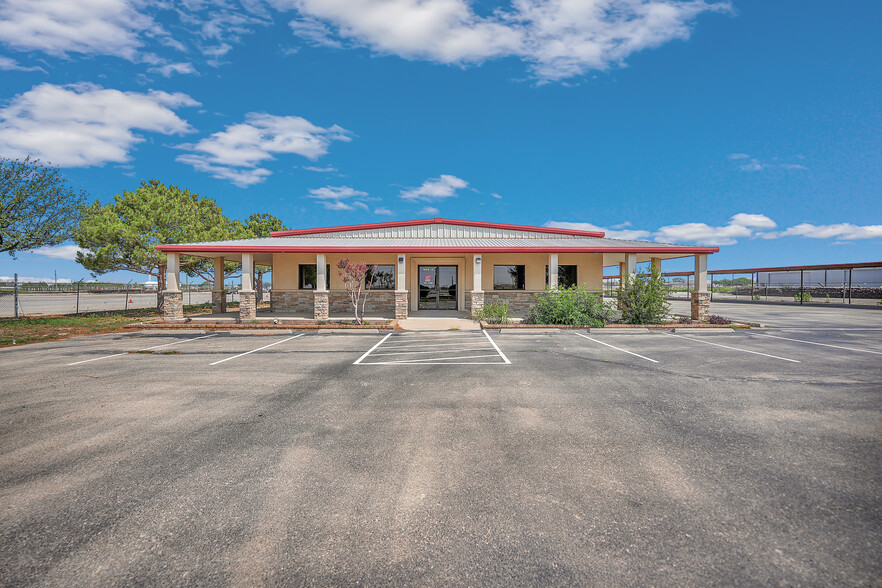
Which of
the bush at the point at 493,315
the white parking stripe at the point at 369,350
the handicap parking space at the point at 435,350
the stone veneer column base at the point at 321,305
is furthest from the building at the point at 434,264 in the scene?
the handicap parking space at the point at 435,350

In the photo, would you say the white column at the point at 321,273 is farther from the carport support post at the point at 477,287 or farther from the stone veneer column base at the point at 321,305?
the carport support post at the point at 477,287

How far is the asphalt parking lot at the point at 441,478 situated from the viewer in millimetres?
2365

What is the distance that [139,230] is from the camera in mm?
20125

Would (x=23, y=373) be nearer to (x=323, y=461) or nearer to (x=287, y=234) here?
(x=323, y=461)

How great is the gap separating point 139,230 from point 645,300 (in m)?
24.8

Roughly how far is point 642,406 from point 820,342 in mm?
10156

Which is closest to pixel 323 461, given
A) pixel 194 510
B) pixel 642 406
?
pixel 194 510

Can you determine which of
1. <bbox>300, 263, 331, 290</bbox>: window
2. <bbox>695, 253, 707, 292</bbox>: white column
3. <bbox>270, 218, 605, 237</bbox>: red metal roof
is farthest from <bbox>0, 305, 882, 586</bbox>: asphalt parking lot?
<bbox>270, 218, 605, 237</bbox>: red metal roof

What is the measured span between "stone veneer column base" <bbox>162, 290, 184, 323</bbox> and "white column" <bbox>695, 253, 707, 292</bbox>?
72.2 feet

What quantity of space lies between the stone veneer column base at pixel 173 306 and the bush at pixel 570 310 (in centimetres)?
1442

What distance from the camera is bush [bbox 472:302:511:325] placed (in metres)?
15.3

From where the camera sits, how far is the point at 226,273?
25812 mm

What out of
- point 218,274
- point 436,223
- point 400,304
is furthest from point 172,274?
point 436,223

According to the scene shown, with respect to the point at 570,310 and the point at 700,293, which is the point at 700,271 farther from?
the point at 570,310
